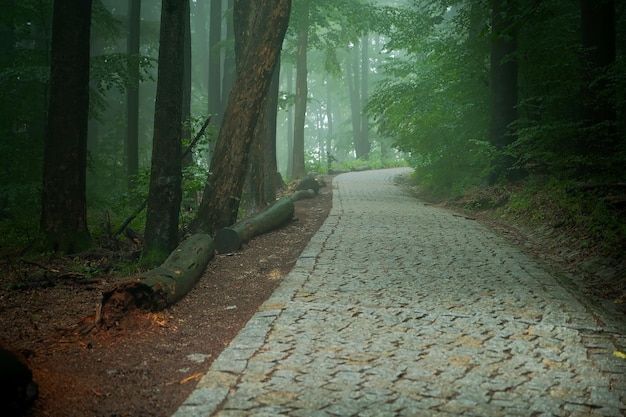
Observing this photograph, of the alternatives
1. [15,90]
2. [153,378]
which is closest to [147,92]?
[15,90]

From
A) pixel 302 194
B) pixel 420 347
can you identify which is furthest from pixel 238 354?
pixel 302 194

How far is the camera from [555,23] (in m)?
12.1

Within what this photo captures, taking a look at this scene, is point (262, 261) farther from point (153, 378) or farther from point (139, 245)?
point (153, 378)

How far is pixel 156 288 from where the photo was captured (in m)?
5.68

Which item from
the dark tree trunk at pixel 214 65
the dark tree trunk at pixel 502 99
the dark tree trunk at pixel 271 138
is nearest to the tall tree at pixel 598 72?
the dark tree trunk at pixel 502 99

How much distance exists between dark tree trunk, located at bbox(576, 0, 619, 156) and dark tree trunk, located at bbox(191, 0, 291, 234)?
5975mm

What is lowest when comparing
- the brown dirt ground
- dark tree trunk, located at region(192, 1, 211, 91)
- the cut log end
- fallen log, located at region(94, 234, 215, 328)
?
the brown dirt ground

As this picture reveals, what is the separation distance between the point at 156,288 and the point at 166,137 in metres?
2.77

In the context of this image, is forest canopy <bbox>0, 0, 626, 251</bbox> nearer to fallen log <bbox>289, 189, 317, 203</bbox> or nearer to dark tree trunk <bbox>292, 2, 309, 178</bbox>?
fallen log <bbox>289, 189, 317, 203</bbox>

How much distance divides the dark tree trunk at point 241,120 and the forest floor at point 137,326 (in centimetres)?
114

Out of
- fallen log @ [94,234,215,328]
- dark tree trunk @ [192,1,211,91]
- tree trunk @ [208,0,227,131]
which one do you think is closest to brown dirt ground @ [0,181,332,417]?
fallen log @ [94,234,215,328]

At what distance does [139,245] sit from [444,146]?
1120cm

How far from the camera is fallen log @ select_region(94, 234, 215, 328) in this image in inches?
206

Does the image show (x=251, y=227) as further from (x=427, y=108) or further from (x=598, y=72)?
(x=427, y=108)
